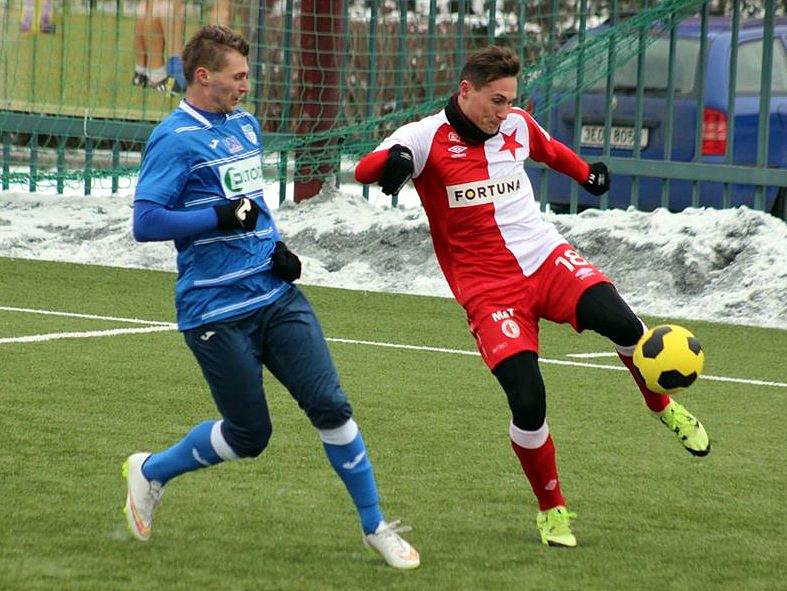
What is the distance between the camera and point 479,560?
5.64m

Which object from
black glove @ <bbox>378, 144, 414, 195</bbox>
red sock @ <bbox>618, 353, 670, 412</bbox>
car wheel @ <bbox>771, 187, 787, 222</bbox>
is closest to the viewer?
black glove @ <bbox>378, 144, 414, 195</bbox>

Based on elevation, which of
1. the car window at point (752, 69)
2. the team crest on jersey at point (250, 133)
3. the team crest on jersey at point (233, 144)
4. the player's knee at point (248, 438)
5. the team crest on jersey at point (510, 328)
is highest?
the car window at point (752, 69)

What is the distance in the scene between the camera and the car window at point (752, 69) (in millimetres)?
14758

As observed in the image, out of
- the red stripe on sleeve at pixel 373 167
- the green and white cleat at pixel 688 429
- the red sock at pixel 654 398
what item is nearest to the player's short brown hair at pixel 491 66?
the red stripe on sleeve at pixel 373 167

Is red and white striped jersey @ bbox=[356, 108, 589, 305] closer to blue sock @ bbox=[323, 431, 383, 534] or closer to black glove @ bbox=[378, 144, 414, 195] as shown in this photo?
black glove @ bbox=[378, 144, 414, 195]

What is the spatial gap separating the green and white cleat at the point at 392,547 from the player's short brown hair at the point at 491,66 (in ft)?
5.35

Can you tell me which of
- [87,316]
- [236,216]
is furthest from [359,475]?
[87,316]

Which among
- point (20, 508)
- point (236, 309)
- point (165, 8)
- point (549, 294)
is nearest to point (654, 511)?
point (549, 294)

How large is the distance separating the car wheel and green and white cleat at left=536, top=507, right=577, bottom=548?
8833 mm

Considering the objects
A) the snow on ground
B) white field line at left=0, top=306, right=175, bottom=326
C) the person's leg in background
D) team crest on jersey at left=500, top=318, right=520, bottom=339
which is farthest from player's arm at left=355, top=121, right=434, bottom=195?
the person's leg in background

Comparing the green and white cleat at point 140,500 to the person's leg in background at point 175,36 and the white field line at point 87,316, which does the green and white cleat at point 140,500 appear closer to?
the white field line at point 87,316

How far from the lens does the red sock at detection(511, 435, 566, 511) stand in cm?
600

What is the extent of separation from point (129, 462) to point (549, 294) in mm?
1570

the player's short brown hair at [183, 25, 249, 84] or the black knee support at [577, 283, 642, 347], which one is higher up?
the player's short brown hair at [183, 25, 249, 84]
